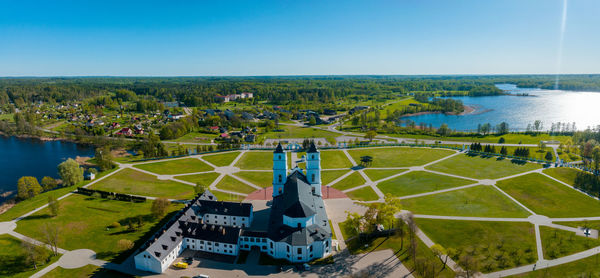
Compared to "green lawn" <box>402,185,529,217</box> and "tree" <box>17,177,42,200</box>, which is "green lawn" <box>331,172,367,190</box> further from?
"tree" <box>17,177,42,200</box>

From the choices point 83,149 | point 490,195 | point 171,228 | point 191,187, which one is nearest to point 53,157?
point 83,149

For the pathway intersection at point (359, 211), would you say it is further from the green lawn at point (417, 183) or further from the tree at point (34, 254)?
the tree at point (34, 254)

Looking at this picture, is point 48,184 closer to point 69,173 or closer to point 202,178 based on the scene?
point 69,173

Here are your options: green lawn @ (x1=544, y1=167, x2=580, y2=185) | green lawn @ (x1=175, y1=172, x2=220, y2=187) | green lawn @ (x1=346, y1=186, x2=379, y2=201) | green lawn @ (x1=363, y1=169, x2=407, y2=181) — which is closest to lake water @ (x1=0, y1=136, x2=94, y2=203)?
green lawn @ (x1=175, y1=172, x2=220, y2=187)

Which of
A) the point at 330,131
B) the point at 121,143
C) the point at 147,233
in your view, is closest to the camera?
the point at 147,233

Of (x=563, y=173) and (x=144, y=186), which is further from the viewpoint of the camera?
(x=563, y=173)

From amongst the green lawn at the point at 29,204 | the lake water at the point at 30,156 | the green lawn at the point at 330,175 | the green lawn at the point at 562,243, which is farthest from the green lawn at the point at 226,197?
the green lawn at the point at 562,243

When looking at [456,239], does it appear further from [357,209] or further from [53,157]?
[53,157]

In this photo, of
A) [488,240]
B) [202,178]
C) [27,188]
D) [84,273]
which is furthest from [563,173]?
[27,188]
